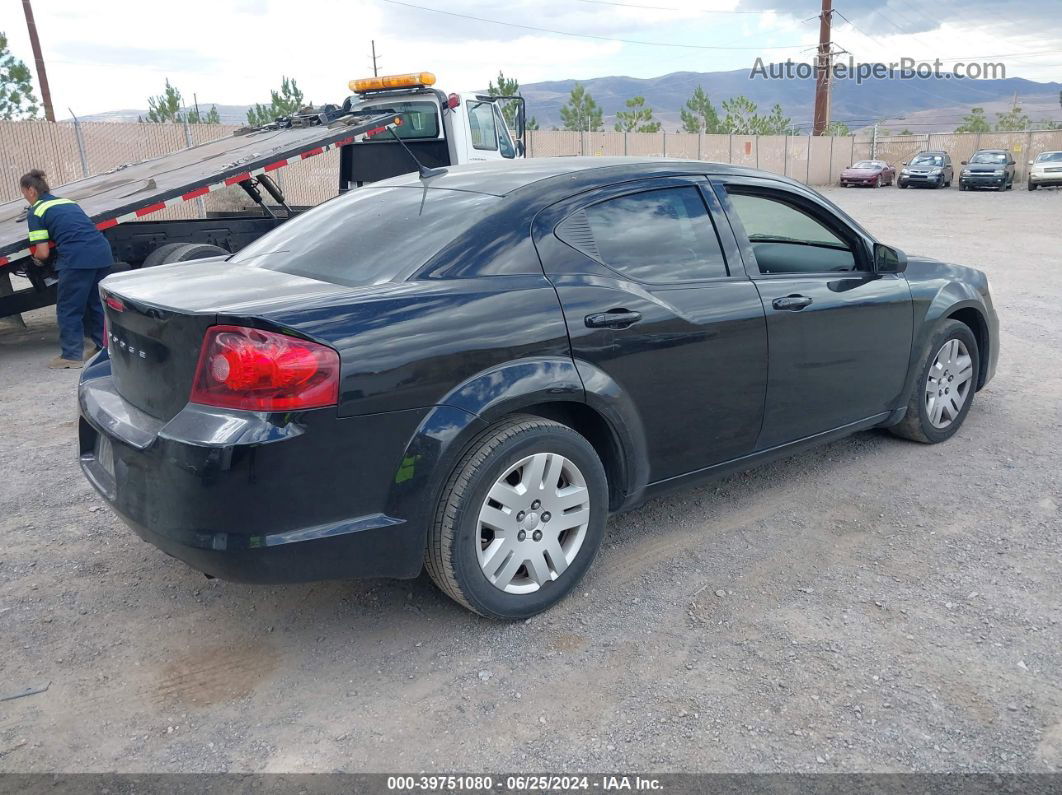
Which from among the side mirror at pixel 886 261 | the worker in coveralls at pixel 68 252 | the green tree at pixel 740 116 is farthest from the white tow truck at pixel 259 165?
the green tree at pixel 740 116

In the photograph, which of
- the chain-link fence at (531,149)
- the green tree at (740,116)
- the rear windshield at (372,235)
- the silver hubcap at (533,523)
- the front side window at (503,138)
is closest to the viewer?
the silver hubcap at (533,523)

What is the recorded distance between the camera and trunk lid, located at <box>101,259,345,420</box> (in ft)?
8.98

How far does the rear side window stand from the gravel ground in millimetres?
1239

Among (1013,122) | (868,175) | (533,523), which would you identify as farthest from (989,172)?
(1013,122)

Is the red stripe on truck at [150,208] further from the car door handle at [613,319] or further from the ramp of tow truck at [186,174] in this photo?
the car door handle at [613,319]

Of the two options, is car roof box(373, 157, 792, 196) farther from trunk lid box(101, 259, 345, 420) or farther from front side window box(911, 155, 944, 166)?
front side window box(911, 155, 944, 166)

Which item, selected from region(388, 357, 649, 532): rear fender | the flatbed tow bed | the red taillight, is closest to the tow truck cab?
the flatbed tow bed

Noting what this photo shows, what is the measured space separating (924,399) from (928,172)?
34.3m

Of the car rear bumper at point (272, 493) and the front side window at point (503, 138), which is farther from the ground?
the front side window at point (503, 138)

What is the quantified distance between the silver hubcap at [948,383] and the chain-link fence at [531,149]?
6.23 metres

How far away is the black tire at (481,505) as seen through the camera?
2916mm

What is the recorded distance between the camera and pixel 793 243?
15.0 ft

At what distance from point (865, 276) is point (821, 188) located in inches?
Result: 1530

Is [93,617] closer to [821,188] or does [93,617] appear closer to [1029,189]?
[1029,189]
